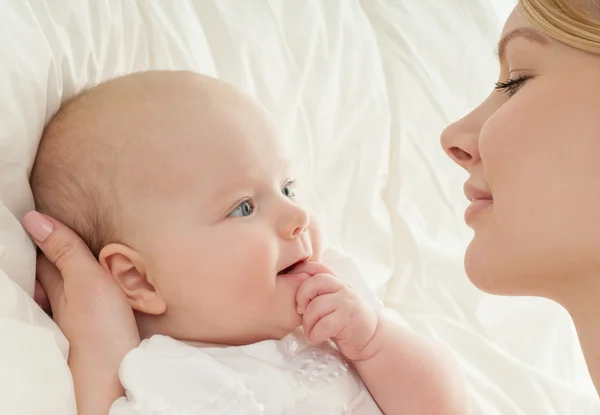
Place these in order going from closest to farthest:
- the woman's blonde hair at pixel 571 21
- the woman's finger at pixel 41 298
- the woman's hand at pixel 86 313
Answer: the woman's blonde hair at pixel 571 21 < the woman's hand at pixel 86 313 < the woman's finger at pixel 41 298

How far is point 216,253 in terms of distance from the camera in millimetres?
1000

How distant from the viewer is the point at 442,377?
1065 millimetres

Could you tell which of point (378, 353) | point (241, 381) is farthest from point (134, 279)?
point (378, 353)

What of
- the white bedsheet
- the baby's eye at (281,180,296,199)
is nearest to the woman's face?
the baby's eye at (281,180,296,199)

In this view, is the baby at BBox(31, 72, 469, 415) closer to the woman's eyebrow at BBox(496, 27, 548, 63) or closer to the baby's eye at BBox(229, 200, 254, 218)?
the baby's eye at BBox(229, 200, 254, 218)

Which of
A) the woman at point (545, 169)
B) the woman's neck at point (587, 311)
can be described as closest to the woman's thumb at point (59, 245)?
the woman at point (545, 169)

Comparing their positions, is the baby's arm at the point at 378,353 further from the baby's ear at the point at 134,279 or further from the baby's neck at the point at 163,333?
the baby's ear at the point at 134,279

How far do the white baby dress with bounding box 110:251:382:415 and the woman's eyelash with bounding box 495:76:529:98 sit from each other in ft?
1.42

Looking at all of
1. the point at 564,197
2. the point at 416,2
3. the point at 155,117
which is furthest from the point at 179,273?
the point at 416,2

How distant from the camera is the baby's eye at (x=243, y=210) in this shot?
3.40ft

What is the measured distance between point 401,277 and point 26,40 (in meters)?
0.80

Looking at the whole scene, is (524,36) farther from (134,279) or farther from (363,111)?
(363,111)

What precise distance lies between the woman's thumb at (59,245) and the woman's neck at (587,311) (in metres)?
0.61

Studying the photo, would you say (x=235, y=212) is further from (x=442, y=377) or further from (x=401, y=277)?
(x=401, y=277)
